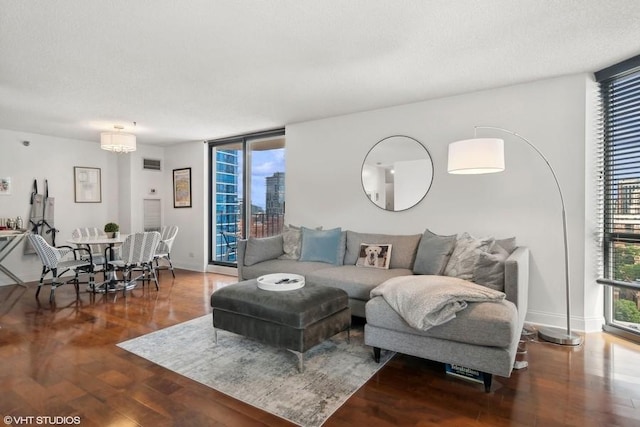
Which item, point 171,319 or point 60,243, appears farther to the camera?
point 60,243

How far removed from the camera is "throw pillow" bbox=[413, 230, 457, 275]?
334cm

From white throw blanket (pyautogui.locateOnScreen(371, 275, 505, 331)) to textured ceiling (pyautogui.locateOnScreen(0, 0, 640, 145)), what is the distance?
183cm

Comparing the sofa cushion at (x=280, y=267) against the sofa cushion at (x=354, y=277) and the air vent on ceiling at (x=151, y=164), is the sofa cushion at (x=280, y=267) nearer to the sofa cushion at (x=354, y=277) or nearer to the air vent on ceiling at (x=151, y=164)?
the sofa cushion at (x=354, y=277)

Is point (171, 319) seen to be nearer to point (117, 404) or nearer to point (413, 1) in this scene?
point (117, 404)

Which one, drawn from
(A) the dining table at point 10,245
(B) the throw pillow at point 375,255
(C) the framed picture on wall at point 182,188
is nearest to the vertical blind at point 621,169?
(B) the throw pillow at point 375,255

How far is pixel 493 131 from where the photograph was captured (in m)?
3.66

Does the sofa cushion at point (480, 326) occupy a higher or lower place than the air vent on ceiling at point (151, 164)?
lower

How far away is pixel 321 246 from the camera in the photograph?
4.27m

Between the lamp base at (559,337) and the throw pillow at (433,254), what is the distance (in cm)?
104

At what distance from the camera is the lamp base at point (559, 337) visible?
9.69ft

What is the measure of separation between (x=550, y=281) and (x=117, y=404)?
3783 millimetres

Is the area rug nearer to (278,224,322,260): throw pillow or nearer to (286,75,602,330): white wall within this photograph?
(278,224,322,260): throw pillow

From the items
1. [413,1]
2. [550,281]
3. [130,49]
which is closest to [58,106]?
[130,49]

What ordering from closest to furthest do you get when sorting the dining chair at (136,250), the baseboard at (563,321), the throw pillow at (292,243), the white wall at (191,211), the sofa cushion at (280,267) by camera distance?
the baseboard at (563,321), the sofa cushion at (280,267), the throw pillow at (292,243), the dining chair at (136,250), the white wall at (191,211)
